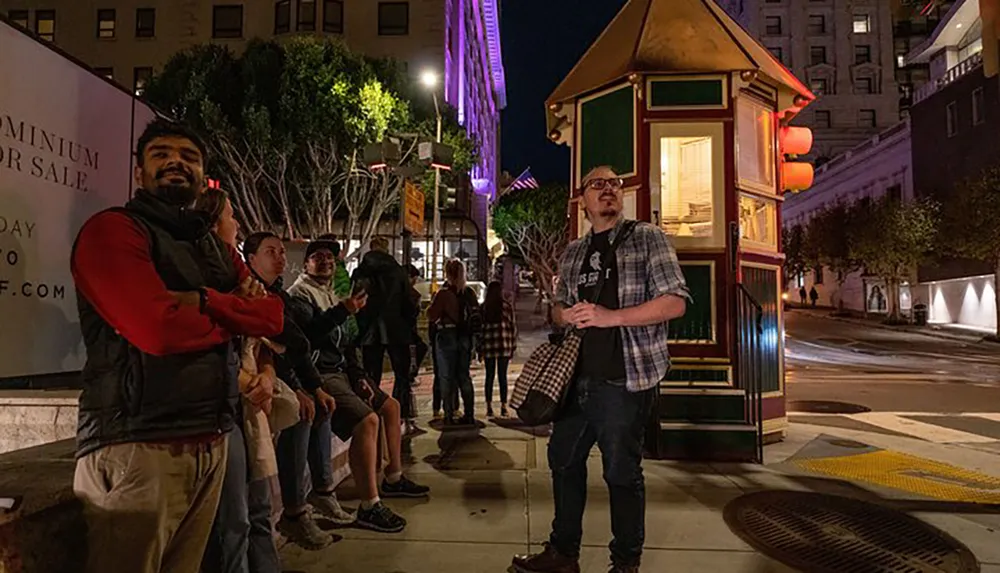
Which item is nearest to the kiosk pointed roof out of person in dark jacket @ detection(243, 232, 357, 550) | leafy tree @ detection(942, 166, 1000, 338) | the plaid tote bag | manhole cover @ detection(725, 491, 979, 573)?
the plaid tote bag

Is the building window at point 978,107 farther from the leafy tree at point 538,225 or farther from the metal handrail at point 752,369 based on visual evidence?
the metal handrail at point 752,369

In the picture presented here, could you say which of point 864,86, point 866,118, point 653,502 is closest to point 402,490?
point 653,502

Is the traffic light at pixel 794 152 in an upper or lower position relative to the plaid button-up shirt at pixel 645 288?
upper

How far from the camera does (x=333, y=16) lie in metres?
32.6

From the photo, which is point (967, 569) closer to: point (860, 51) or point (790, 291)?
point (790, 291)

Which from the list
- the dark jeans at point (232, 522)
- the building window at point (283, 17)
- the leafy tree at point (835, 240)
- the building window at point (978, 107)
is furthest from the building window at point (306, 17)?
the dark jeans at point (232, 522)

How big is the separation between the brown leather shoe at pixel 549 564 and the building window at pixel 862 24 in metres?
72.8

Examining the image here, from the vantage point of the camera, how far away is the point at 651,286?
3.27 metres

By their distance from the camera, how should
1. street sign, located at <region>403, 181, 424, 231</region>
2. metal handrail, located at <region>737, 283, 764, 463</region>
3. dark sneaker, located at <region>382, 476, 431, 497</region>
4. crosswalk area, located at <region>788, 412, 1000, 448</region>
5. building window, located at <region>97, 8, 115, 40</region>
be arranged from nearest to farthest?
1. dark sneaker, located at <region>382, 476, 431, 497</region>
2. metal handrail, located at <region>737, 283, 764, 463</region>
3. crosswalk area, located at <region>788, 412, 1000, 448</region>
4. street sign, located at <region>403, 181, 424, 231</region>
5. building window, located at <region>97, 8, 115, 40</region>

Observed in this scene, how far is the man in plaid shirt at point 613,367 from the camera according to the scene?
123 inches

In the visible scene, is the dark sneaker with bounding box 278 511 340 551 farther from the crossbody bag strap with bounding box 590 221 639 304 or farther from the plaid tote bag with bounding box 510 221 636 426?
the crossbody bag strap with bounding box 590 221 639 304

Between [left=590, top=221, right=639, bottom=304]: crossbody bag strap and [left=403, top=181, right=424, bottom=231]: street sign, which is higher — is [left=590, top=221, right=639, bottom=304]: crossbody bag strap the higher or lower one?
the lower one

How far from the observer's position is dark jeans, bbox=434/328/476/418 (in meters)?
7.81

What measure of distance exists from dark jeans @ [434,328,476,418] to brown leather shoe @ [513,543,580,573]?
436 cm
